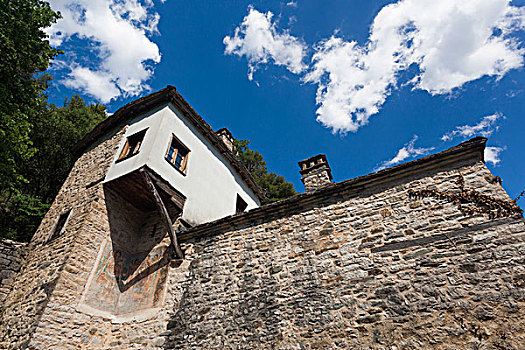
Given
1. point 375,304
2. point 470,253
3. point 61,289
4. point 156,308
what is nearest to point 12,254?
point 61,289

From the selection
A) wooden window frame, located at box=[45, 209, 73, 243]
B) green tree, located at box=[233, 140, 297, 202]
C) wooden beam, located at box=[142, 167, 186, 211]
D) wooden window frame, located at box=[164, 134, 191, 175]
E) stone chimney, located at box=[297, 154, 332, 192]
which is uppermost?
green tree, located at box=[233, 140, 297, 202]

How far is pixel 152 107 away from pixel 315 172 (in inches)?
221

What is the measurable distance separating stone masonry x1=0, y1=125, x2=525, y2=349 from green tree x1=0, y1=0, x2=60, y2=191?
2.77 m

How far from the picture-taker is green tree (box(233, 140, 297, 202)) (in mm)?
17547

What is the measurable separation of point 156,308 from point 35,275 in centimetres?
340

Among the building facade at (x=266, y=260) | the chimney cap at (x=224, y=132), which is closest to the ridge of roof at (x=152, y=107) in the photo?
the building facade at (x=266, y=260)

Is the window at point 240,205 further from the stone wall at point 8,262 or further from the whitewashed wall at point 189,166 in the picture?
the stone wall at point 8,262

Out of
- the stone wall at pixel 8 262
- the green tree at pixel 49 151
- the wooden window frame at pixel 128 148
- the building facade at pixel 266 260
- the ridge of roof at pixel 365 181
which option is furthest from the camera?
the green tree at pixel 49 151

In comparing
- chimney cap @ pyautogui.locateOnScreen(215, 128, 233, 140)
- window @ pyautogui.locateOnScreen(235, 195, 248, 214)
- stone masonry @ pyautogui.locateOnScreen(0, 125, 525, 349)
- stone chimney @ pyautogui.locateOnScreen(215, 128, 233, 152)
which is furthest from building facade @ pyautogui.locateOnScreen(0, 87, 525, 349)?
chimney cap @ pyautogui.locateOnScreen(215, 128, 233, 140)

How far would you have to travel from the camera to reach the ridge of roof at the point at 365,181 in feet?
17.4

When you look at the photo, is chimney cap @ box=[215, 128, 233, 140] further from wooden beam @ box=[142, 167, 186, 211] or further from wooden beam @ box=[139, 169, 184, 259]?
wooden beam @ box=[139, 169, 184, 259]

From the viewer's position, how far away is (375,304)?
4.61 m

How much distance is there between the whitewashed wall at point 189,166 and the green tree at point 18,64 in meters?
2.80

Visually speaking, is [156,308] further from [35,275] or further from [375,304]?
[375,304]
